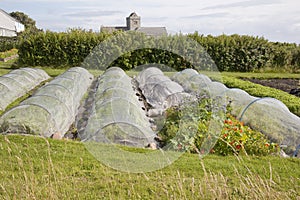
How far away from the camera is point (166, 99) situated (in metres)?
7.54

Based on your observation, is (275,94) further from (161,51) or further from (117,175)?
(161,51)

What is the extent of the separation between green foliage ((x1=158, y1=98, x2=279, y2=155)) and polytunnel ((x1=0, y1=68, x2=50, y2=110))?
13.7ft

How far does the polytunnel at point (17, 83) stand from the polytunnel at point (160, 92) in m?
3.29

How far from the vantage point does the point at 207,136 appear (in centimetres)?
528

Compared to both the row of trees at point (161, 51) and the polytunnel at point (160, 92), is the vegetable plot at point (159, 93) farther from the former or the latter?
the row of trees at point (161, 51)

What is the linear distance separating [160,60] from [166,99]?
318 inches

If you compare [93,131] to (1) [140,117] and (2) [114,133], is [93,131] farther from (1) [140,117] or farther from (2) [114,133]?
(1) [140,117]

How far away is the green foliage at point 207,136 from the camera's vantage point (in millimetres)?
5086

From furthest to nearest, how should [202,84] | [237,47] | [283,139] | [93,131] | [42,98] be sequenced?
[237,47] < [202,84] < [42,98] < [283,139] < [93,131]

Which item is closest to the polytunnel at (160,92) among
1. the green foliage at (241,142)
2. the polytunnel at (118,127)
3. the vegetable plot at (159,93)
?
the vegetable plot at (159,93)

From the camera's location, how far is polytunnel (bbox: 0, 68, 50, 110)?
8285 mm

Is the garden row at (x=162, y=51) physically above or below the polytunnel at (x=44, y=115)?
above

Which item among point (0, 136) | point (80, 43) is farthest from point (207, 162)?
point (80, 43)

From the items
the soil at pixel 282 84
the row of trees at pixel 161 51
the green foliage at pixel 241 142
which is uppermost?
the row of trees at pixel 161 51
